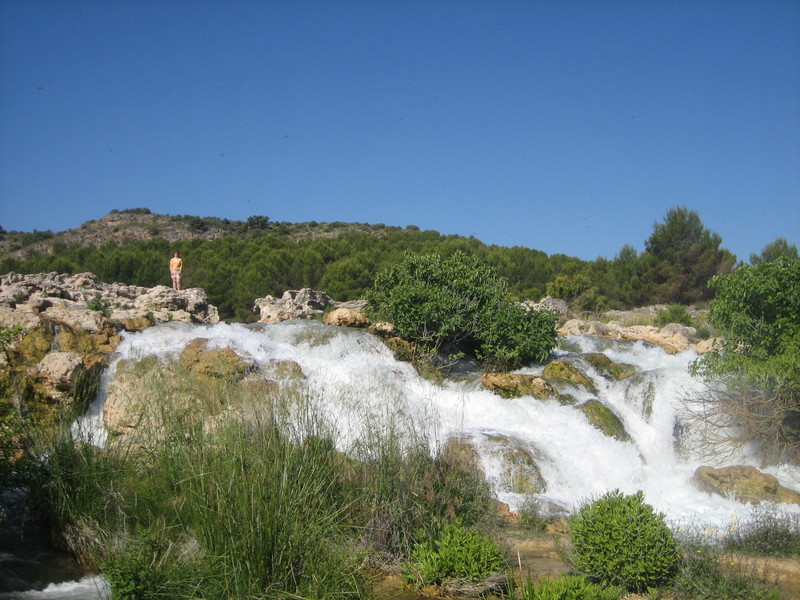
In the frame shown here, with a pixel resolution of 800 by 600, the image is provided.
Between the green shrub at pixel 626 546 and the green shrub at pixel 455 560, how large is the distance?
0.74 m

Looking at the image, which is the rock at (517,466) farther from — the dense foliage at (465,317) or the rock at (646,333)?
the rock at (646,333)

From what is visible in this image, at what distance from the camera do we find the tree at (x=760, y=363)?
10.6m

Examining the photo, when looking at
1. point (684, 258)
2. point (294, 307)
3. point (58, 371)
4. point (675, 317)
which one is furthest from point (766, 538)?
point (684, 258)

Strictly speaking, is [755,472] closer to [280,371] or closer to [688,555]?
[688,555]

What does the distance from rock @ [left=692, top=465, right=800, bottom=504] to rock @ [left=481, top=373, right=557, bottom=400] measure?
12.6ft

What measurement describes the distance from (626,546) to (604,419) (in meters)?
7.51

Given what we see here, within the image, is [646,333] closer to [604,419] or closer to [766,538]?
[604,419]

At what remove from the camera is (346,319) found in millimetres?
17312

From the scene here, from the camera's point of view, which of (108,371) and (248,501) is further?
(108,371)

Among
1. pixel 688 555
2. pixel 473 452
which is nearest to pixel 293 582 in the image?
pixel 688 555

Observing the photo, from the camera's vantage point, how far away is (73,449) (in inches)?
251

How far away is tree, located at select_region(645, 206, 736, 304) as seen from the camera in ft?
116

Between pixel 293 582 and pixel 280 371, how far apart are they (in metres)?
8.25

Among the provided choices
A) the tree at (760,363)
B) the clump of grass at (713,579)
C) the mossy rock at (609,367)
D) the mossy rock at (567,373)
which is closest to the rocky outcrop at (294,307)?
the mossy rock at (567,373)
